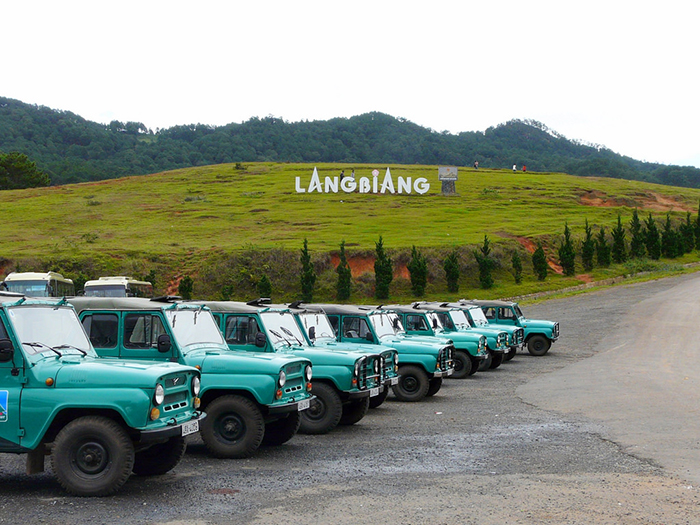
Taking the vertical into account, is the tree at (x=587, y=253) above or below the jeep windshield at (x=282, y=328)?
below

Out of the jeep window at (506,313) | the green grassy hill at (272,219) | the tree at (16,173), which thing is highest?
the tree at (16,173)

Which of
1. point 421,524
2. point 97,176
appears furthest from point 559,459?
point 97,176

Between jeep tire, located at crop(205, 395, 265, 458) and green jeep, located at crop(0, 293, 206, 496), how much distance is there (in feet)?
5.50

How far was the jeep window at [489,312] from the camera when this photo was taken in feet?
94.8

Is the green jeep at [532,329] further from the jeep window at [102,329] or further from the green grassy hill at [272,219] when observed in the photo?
the green grassy hill at [272,219]

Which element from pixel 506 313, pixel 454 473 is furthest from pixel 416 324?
pixel 454 473

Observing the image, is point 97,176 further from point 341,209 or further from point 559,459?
point 559,459

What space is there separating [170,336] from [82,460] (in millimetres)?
3098

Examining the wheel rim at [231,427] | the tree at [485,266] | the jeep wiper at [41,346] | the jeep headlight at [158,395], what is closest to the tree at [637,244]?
the tree at [485,266]

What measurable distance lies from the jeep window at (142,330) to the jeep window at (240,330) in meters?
1.93

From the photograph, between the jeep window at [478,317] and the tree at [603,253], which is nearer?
the jeep window at [478,317]

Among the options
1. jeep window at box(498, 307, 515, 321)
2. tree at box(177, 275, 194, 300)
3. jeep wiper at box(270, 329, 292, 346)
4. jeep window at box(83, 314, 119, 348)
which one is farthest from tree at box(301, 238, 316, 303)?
jeep window at box(83, 314, 119, 348)

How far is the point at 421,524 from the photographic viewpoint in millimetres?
7465

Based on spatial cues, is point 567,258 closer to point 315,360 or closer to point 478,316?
point 478,316
